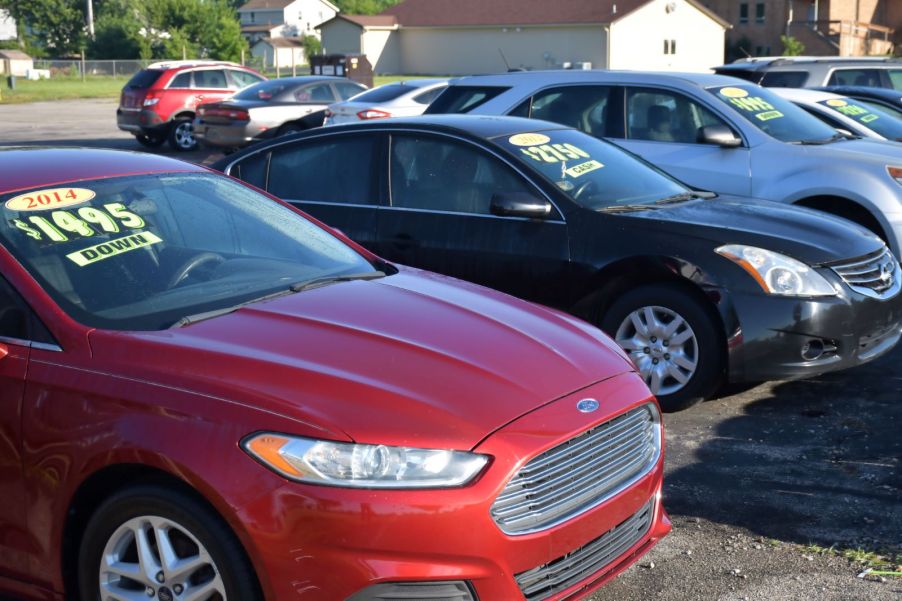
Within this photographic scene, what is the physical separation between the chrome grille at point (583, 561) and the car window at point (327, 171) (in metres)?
3.64

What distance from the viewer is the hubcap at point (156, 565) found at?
3121mm

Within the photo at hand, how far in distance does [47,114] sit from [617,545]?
34423 millimetres

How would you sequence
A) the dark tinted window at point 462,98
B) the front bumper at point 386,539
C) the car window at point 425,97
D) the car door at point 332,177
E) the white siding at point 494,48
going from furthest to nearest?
the white siding at point 494,48
the car window at point 425,97
the dark tinted window at point 462,98
the car door at point 332,177
the front bumper at point 386,539

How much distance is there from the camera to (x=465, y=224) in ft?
21.4

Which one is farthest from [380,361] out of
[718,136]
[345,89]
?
[345,89]

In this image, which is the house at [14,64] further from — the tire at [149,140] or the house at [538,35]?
the tire at [149,140]

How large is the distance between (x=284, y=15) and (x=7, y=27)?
139 feet

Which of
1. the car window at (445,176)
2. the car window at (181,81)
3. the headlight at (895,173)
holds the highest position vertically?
the car window at (181,81)

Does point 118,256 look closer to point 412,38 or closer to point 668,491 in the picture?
point 668,491

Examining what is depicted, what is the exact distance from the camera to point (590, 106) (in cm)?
931

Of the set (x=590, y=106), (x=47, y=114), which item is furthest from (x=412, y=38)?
(x=590, y=106)

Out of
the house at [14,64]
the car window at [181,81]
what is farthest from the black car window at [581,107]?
the house at [14,64]

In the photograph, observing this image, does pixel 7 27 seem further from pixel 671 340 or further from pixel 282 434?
pixel 282 434

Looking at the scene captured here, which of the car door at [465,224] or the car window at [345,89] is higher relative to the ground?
the car window at [345,89]
